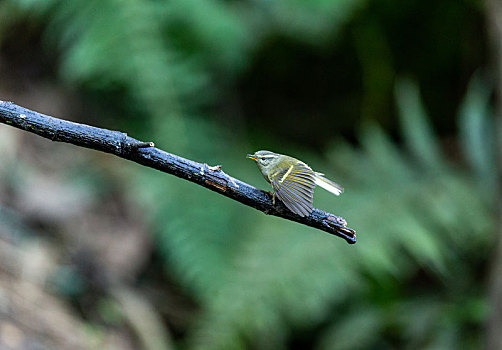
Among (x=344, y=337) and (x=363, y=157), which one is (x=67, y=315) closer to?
(x=344, y=337)

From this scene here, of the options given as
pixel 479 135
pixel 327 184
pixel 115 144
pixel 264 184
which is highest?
pixel 479 135

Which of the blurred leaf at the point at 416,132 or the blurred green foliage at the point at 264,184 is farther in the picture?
the blurred leaf at the point at 416,132

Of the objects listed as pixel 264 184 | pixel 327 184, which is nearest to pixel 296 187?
pixel 327 184

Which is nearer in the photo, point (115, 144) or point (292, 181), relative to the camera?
point (115, 144)

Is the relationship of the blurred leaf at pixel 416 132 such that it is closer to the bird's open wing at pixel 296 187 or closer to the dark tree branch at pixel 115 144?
the bird's open wing at pixel 296 187

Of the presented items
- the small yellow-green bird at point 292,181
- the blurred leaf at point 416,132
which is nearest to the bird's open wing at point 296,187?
the small yellow-green bird at point 292,181

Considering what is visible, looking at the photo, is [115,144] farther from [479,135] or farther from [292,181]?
[479,135]
